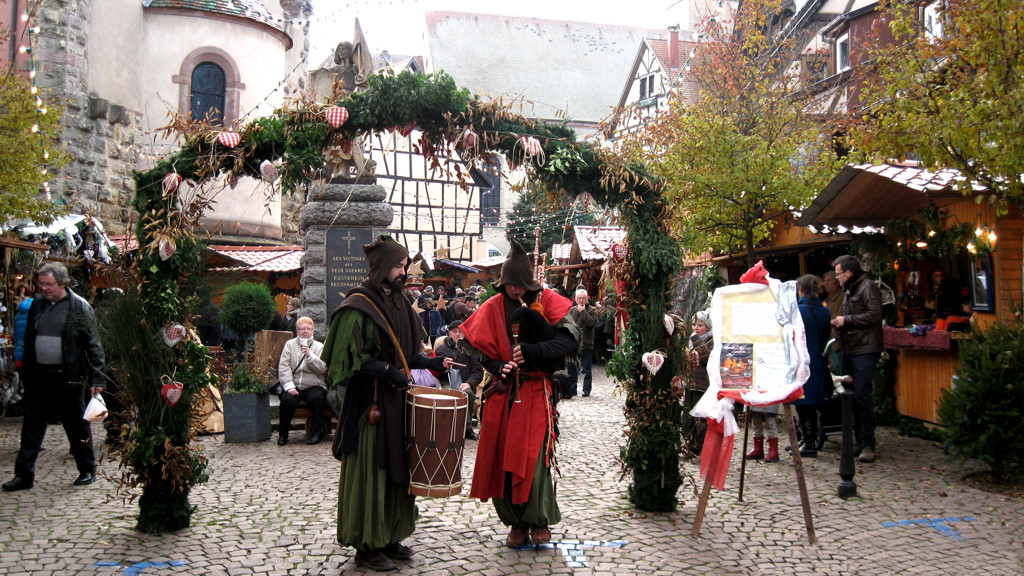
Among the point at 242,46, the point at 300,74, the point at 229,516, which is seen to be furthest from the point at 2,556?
the point at 300,74

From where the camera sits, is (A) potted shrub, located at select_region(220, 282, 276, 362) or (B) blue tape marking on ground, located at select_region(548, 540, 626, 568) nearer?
(B) blue tape marking on ground, located at select_region(548, 540, 626, 568)

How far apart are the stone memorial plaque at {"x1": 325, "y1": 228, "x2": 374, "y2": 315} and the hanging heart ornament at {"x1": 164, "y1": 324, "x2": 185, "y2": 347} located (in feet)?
18.3

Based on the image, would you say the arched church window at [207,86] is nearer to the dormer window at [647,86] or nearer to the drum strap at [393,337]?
the drum strap at [393,337]

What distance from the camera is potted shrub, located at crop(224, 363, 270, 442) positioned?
9.55m

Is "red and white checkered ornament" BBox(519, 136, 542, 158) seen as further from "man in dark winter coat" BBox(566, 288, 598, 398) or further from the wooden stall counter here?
"man in dark winter coat" BBox(566, 288, 598, 398)

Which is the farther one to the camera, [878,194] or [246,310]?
[246,310]

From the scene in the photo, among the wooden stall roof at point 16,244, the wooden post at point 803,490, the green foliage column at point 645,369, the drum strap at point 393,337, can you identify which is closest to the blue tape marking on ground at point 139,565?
the drum strap at point 393,337

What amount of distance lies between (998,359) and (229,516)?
6.46 metres

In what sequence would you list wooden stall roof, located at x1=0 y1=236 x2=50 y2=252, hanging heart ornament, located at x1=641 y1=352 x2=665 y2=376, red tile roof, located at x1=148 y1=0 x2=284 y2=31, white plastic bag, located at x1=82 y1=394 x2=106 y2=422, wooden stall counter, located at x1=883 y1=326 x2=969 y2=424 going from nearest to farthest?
white plastic bag, located at x1=82 y1=394 x2=106 y2=422 < hanging heart ornament, located at x1=641 y1=352 x2=665 y2=376 < wooden stall counter, located at x1=883 y1=326 x2=969 y2=424 < wooden stall roof, located at x1=0 y1=236 x2=50 y2=252 < red tile roof, located at x1=148 y1=0 x2=284 y2=31

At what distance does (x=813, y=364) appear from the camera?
8.13 metres

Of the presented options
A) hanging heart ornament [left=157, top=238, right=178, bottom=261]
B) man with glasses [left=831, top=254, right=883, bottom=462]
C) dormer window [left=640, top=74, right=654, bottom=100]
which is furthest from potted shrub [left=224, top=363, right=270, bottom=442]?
dormer window [left=640, top=74, right=654, bottom=100]

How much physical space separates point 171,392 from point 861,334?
6141 mm

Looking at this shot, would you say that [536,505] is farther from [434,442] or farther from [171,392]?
[171,392]

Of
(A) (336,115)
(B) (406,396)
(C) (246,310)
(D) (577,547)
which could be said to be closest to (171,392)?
(B) (406,396)
